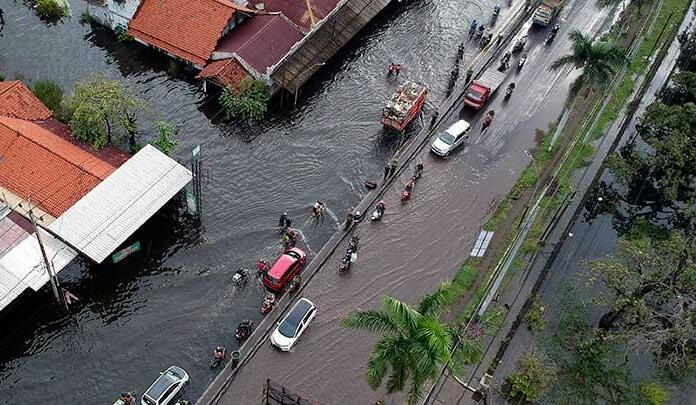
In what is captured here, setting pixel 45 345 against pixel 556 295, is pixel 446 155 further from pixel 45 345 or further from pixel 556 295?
pixel 45 345

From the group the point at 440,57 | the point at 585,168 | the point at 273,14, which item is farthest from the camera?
the point at 440,57

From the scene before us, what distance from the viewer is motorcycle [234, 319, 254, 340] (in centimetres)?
4638

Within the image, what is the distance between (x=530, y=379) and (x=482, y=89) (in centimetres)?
3066

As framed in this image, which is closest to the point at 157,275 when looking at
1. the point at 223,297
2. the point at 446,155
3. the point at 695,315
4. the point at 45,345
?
the point at 223,297

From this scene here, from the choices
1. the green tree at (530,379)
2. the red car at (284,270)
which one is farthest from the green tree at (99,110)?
the green tree at (530,379)

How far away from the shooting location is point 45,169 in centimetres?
5153

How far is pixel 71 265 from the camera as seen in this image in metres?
50.1

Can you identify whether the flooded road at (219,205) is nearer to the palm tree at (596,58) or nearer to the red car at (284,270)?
the red car at (284,270)

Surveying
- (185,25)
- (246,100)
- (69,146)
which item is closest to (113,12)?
(185,25)

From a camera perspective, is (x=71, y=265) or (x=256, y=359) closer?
A: (x=256, y=359)

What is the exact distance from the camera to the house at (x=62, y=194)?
46.4m

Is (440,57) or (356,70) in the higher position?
(440,57)

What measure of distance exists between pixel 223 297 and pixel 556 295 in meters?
23.9

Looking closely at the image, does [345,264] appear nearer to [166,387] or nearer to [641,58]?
[166,387]
